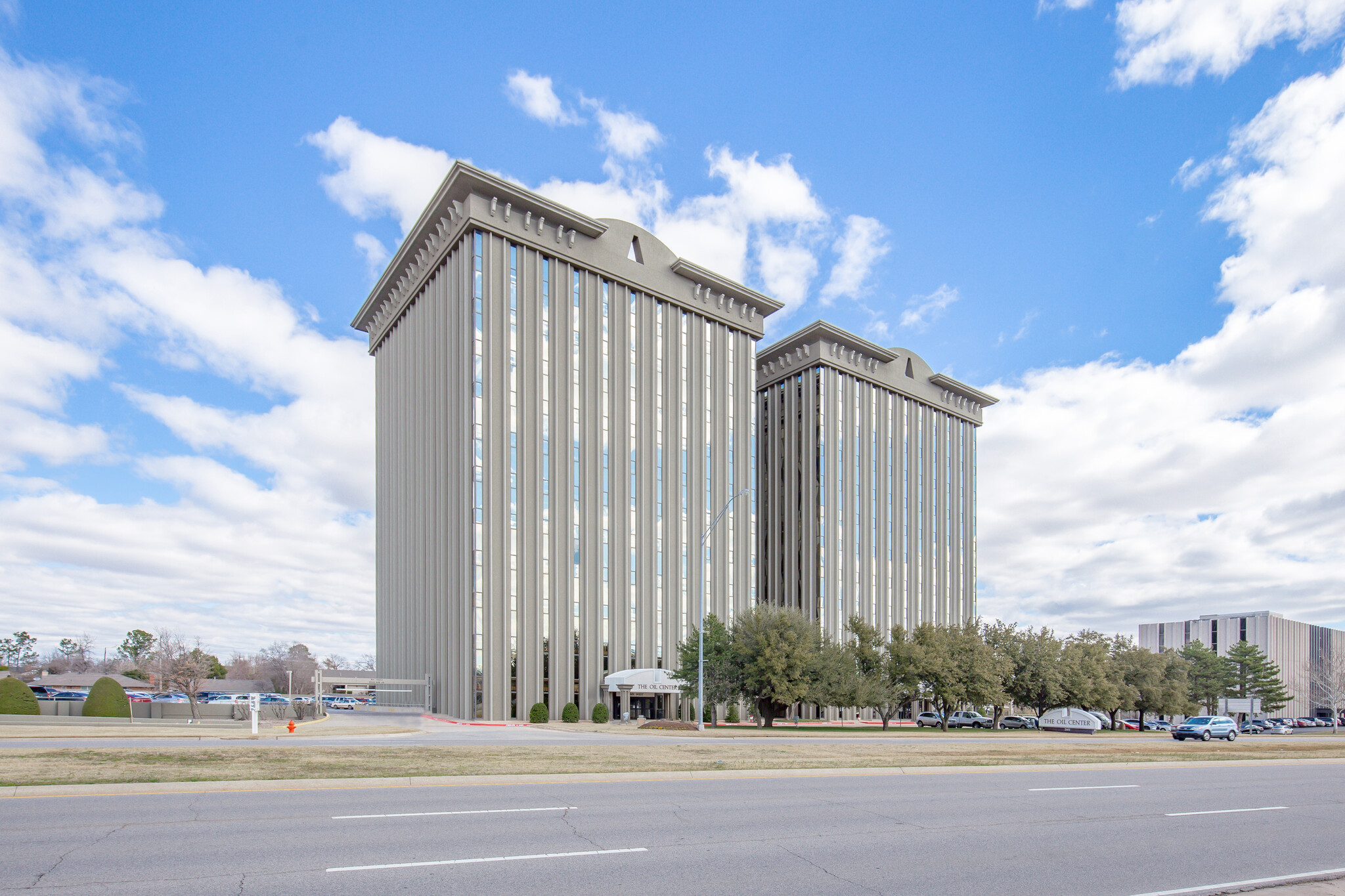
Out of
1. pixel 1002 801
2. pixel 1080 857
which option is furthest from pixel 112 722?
pixel 1080 857

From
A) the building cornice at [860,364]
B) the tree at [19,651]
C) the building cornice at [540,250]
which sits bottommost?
the tree at [19,651]

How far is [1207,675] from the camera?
9888 centimetres

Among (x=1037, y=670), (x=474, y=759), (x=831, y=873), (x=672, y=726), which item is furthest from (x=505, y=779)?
(x=1037, y=670)

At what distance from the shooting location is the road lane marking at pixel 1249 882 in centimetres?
832

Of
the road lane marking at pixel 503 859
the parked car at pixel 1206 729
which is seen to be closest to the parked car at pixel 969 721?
the parked car at pixel 1206 729

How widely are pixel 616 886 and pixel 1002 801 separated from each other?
30.9ft

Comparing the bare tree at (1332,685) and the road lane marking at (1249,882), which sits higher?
the road lane marking at (1249,882)

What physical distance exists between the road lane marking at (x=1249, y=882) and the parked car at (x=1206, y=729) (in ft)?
126

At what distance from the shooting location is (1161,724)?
7856 cm

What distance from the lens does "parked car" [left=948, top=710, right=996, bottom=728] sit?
6059cm

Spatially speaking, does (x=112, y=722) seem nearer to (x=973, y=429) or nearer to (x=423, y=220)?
(x=423, y=220)

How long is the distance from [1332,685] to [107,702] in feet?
380

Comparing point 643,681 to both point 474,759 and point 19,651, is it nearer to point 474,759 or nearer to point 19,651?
point 474,759

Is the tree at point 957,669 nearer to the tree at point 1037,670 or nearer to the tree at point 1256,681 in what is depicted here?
the tree at point 1037,670
